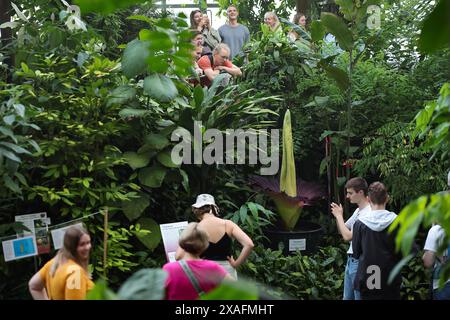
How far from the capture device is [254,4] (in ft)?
32.7

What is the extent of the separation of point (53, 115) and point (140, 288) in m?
4.38

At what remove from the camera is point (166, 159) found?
543cm

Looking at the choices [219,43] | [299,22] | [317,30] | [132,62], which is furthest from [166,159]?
[299,22]

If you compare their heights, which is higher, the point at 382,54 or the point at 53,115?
the point at 382,54

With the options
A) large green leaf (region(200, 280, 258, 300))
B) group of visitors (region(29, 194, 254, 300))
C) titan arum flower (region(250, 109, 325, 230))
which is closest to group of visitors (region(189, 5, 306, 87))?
titan arum flower (region(250, 109, 325, 230))

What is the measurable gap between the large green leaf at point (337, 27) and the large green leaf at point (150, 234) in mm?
2482

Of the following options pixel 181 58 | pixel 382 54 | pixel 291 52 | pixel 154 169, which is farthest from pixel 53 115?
pixel 181 58

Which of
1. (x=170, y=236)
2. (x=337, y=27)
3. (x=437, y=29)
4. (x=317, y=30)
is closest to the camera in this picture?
(x=437, y=29)

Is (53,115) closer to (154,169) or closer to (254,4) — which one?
(154,169)

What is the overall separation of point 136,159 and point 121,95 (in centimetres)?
53

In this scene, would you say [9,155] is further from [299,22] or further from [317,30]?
[299,22]
